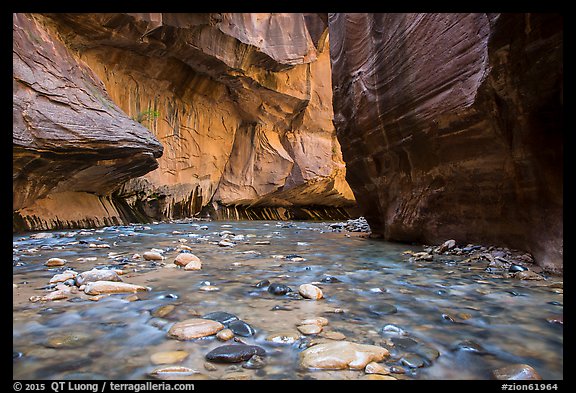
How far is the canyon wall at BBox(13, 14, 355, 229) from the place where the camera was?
21.1 feet

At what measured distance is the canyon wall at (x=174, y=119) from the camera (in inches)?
254

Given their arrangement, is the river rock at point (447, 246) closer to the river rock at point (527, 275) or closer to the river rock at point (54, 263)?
the river rock at point (527, 275)

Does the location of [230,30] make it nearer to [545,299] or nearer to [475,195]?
[475,195]

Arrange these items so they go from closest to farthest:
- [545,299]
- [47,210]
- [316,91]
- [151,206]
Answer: [545,299], [47,210], [151,206], [316,91]

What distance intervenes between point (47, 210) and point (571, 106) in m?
8.66

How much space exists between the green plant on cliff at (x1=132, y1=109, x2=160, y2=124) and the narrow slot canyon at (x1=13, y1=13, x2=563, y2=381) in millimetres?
2422

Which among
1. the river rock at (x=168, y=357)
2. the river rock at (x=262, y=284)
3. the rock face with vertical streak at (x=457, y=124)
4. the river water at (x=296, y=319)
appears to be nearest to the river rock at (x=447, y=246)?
the rock face with vertical streak at (x=457, y=124)

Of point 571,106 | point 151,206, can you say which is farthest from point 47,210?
point 571,106

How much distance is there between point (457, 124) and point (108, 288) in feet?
11.9

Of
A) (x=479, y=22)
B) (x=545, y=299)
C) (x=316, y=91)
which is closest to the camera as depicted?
(x=545, y=299)

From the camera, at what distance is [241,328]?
57.8 inches

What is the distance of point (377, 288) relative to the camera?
7.40ft

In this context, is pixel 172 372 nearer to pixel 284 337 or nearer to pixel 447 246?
pixel 284 337

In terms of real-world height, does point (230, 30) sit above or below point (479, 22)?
above
